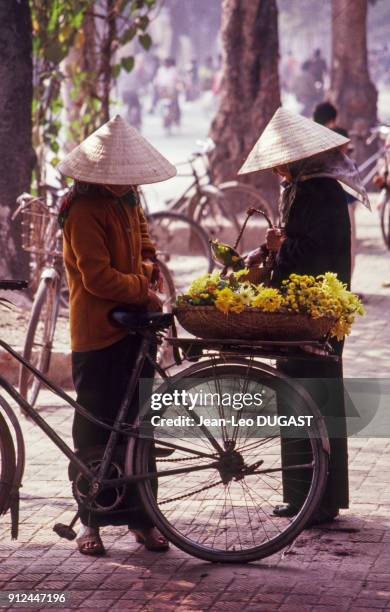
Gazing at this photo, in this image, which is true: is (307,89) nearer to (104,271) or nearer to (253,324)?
(104,271)

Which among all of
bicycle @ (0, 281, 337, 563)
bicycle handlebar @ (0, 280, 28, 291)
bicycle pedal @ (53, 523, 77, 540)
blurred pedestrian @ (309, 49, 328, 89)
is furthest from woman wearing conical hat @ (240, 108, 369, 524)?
blurred pedestrian @ (309, 49, 328, 89)

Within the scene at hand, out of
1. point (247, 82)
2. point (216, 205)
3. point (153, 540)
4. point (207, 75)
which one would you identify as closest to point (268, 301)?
point (153, 540)

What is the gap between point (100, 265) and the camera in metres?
5.22

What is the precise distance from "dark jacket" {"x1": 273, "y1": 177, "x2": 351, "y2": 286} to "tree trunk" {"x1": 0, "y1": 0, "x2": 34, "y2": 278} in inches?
198

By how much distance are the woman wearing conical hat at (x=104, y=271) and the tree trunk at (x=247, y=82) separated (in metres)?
10.9

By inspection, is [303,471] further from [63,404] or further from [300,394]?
[63,404]

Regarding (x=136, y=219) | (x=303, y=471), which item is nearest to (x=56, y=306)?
(x=136, y=219)

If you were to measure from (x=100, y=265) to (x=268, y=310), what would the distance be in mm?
700

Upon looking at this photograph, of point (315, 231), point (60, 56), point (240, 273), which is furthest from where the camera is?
point (60, 56)

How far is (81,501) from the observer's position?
5312mm

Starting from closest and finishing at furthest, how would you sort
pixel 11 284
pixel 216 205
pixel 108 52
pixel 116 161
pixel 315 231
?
pixel 11 284, pixel 116 161, pixel 315 231, pixel 108 52, pixel 216 205

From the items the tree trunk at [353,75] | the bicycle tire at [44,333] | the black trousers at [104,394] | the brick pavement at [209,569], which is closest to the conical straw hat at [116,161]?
the black trousers at [104,394]

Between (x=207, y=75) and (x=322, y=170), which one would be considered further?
(x=207, y=75)

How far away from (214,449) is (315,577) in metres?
0.63
